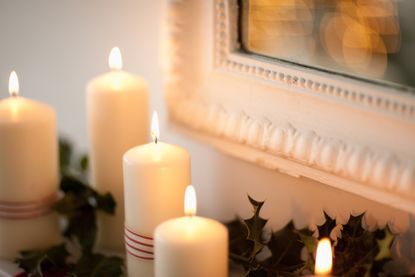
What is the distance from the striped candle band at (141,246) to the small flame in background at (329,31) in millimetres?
260

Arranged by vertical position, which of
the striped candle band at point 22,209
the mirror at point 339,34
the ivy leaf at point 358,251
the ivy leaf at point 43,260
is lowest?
the ivy leaf at point 43,260

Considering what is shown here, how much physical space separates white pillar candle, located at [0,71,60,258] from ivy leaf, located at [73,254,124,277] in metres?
0.09

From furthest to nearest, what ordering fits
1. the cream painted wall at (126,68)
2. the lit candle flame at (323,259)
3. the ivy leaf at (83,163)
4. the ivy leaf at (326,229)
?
the ivy leaf at (83,163), the cream painted wall at (126,68), the ivy leaf at (326,229), the lit candle flame at (323,259)

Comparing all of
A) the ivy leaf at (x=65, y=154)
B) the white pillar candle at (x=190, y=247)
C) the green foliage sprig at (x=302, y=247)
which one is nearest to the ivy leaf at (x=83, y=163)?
the ivy leaf at (x=65, y=154)

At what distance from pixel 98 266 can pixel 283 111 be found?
29 centimetres

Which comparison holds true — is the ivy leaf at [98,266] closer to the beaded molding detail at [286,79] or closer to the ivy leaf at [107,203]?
the ivy leaf at [107,203]

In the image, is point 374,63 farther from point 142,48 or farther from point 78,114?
point 78,114

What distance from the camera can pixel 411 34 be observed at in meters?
0.79

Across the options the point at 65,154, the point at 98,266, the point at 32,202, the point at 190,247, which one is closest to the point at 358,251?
the point at 190,247

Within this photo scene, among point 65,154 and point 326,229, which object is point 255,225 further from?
point 65,154

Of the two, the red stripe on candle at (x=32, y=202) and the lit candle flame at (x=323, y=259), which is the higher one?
the lit candle flame at (x=323, y=259)

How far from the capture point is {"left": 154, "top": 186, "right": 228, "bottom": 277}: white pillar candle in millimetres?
803

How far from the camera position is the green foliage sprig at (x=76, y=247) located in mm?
974

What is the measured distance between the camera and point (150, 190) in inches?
35.1
